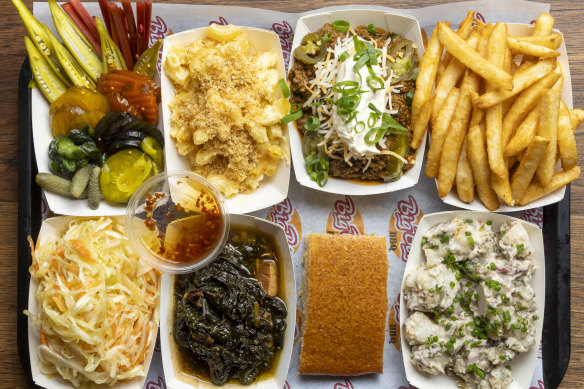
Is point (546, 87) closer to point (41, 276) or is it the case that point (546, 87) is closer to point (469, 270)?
point (469, 270)

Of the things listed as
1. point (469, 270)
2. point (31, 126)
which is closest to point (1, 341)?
point (31, 126)

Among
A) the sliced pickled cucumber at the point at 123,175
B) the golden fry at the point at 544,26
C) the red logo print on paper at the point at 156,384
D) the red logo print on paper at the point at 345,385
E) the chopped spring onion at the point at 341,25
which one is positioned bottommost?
the red logo print on paper at the point at 156,384

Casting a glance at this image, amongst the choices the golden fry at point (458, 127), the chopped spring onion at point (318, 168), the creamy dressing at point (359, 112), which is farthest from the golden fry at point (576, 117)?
the chopped spring onion at point (318, 168)

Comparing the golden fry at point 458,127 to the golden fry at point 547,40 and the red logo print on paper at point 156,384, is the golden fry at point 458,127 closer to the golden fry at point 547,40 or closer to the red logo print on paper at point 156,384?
the golden fry at point 547,40

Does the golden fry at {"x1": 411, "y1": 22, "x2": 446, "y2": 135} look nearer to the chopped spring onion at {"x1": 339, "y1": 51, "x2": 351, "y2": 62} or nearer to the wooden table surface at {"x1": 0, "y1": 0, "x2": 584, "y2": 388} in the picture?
the chopped spring onion at {"x1": 339, "y1": 51, "x2": 351, "y2": 62}

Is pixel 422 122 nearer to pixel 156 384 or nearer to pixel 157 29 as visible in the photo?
pixel 157 29

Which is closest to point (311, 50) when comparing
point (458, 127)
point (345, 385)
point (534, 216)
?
point (458, 127)
